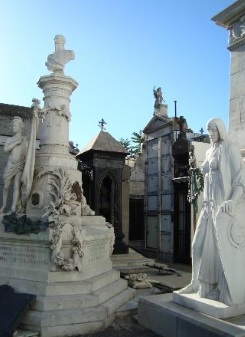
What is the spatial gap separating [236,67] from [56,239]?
3.56m

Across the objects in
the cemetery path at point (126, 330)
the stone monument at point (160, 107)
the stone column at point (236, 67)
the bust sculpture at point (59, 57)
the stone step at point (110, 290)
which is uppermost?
the stone monument at point (160, 107)

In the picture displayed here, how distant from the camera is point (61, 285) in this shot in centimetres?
519

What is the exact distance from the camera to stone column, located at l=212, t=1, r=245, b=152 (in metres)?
4.65

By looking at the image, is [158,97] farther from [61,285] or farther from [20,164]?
[61,285]

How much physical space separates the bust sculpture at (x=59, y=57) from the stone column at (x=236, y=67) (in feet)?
10.2

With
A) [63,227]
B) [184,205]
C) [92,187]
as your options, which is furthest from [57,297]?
[184,205]

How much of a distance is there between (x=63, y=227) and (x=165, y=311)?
2001mm

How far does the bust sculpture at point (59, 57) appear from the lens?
6.84 m

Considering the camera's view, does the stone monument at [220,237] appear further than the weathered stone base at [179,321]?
Yes

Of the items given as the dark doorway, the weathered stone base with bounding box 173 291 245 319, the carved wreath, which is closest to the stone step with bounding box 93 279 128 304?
the carved wreath

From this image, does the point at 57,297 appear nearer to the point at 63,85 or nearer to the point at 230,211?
the point at 230,211

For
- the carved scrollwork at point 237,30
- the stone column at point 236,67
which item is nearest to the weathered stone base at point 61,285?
the stone column at point 236,67

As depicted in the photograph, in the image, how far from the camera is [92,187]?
36.1ft

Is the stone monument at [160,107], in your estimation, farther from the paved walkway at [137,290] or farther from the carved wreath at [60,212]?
the carved wreath at [60,212]
